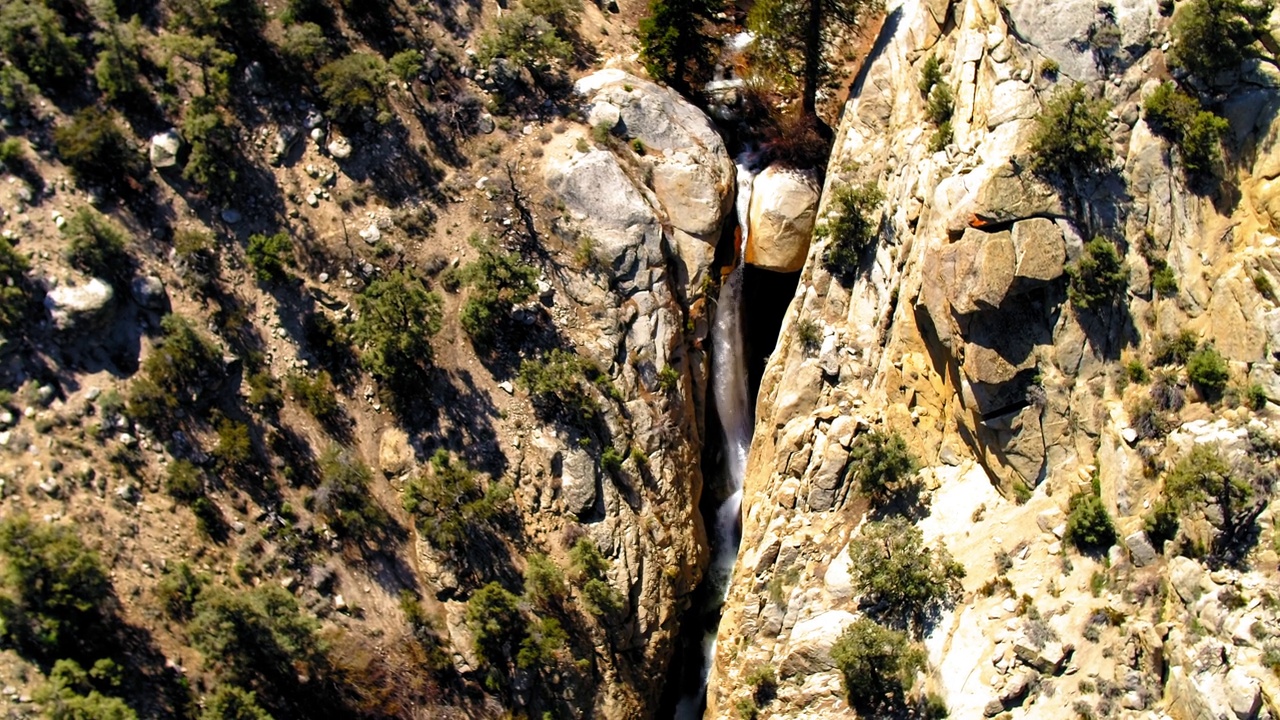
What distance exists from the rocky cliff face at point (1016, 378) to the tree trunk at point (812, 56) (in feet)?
9.33

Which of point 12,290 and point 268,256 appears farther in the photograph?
point 268,256

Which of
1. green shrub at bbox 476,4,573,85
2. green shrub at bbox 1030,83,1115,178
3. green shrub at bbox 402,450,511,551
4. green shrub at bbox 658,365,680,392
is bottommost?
green shrub at bbox 402,450,511,551

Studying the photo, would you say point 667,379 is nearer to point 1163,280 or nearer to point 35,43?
point 1163,280

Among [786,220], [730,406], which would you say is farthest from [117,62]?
[730,406]

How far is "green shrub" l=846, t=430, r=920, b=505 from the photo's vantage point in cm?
3941

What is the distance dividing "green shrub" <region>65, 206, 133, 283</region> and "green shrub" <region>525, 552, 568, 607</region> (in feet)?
68.4

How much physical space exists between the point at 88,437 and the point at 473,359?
608 inches

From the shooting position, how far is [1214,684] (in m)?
28.7

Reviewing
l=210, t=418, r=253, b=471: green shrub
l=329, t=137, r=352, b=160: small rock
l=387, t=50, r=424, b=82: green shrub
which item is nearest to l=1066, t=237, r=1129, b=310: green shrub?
l=387, t=50, r=424, b=82: green shrub

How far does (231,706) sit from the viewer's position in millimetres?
38906

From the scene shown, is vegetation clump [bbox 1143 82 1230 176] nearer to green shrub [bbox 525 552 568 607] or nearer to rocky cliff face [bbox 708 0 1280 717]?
rocky cliff face [bbox 708 0 1280 717]

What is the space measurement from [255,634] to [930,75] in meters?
35.2

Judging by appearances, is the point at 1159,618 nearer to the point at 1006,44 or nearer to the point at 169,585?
the point at 1006,44

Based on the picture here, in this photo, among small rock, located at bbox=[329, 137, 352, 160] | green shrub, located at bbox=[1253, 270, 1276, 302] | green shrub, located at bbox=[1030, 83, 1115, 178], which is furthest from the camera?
small rock, located at bbox=[329, 137, 352, 160]
